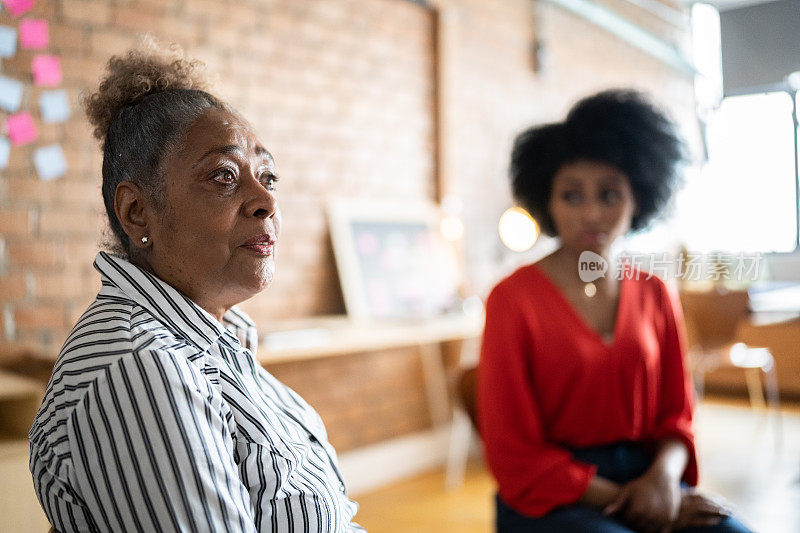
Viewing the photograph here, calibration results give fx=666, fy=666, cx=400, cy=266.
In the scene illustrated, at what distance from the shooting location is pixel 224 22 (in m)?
3.04

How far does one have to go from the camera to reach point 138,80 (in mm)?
1104

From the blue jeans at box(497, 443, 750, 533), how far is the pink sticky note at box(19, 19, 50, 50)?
2.28 metres

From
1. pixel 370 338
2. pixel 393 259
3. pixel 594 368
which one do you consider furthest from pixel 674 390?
pixel 393 259

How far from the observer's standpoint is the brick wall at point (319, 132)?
8.25 feet

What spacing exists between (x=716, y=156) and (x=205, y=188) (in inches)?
52.8

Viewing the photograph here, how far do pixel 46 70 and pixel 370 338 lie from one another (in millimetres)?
1687

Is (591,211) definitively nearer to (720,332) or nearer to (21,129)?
(21,129)

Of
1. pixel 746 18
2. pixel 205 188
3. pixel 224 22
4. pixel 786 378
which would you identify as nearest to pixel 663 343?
pixel 746 18

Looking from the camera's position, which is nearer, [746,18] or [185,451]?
[185,451]

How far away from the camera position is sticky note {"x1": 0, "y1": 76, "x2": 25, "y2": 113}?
2412 mm

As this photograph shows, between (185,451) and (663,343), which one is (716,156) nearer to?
(663,343)

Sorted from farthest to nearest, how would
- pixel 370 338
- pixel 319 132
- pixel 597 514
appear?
pixel 319 132
pixel 370 338
pixel 597 514


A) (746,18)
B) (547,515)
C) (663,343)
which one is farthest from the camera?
(663,343)

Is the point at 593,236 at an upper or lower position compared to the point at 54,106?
lower
